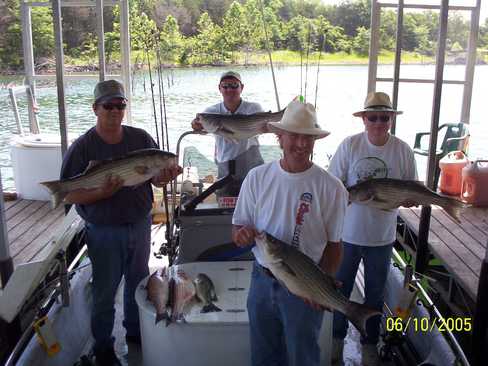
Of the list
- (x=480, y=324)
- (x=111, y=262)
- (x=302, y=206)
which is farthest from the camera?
(x=480, y=324)

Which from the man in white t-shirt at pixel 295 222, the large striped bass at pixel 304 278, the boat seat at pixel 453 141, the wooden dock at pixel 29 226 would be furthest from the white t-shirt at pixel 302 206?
the boat seat at pixel 453 141

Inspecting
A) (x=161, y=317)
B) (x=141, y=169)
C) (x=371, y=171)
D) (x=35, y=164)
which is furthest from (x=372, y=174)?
(x=35, y=164)

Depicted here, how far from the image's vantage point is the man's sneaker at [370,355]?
3381 mm

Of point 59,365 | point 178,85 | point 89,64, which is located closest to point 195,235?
point 59,365

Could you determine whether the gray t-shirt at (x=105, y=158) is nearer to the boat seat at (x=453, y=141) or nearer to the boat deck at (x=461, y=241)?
the boat deck at (x=461, y=241)

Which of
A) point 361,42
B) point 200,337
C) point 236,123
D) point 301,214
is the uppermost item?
point 361,42

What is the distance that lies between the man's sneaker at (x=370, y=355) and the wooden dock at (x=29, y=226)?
3.04 m

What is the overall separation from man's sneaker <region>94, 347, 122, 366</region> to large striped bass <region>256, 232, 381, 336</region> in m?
1.56

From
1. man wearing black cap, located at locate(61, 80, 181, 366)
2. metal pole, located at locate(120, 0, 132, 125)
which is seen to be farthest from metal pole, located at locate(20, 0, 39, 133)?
man wearing black cap, located at locate(61, 80, 181, 366)

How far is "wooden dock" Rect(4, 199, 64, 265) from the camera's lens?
4.98 m

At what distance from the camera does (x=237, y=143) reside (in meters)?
4.06

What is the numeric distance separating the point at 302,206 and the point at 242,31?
7.07 m

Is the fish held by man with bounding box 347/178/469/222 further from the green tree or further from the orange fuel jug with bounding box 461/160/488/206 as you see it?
the green tree

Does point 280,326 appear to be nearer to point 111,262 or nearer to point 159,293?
point 159,293
